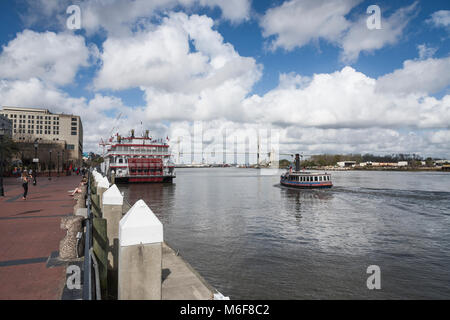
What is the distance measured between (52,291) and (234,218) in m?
20.2

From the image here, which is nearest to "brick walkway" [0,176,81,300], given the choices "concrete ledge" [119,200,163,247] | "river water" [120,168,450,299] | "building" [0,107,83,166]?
"concrete ledge" [119,200,163,247]

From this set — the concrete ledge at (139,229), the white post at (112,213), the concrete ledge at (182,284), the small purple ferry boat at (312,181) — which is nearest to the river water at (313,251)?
the concrete ledge at (182,284)

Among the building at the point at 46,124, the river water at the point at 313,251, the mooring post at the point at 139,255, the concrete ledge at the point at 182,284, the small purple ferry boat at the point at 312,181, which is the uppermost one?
the building at the point at 46,124

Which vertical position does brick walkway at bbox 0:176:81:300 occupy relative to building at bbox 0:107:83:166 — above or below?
below

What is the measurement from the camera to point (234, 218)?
2552 centimetres

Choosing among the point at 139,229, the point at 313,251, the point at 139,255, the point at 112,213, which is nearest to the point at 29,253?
the point at 112,213

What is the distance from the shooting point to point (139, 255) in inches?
202

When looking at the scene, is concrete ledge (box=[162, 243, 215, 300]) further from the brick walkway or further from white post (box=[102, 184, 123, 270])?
the brick walkway

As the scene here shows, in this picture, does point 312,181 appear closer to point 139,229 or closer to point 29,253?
point 29,253

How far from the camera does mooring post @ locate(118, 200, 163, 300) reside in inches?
197

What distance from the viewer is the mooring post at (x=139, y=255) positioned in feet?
16.4

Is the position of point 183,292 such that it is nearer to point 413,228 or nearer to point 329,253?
point 329,253

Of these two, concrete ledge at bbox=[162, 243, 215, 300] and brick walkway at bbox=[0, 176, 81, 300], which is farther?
concrete ledge at bbox=[162, 243, 215, 300]

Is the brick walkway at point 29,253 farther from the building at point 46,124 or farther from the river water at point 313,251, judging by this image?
the building at point 46,124
